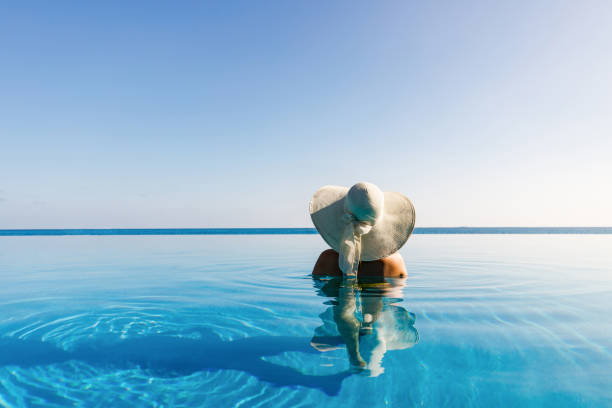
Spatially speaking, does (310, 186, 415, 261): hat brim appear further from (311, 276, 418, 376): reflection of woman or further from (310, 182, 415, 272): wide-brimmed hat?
(311, 276, 418, 376): reflection of woman

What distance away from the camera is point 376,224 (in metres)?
4.21

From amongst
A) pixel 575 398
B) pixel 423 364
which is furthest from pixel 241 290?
pixel 575 398

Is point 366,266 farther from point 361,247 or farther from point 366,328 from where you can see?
point 366,328

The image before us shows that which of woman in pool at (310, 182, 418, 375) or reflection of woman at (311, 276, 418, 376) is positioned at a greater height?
woman in pool at (310, 182, 418, 375)

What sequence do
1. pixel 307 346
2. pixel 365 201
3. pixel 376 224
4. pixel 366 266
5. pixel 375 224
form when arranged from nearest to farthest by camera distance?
pixel 307 346 → pixel 365 201 → pixel 375 224 → pixel 376 224 → pixel 366 266

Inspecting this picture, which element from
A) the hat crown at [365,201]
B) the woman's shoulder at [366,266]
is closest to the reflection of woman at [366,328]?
the woman's shoulder at [366,266]

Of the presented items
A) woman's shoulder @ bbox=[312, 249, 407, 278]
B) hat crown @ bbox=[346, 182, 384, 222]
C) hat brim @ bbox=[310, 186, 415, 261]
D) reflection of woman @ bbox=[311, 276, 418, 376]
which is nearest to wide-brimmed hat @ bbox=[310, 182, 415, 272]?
hat brim @ bbox=[310, 186, 415, 261]

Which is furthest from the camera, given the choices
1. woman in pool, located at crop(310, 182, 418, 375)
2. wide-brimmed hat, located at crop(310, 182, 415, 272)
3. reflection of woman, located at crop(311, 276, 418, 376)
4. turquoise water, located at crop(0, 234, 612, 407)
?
wide-brimmed hat, located at crop(310, 182, 415, 272)

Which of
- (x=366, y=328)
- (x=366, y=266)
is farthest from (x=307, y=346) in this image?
(x=366, y=266)

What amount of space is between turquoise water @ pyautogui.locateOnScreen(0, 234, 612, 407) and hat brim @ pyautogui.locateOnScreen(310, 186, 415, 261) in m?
0.77

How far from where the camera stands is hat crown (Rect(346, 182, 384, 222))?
11.2ft

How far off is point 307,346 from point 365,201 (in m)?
1.55

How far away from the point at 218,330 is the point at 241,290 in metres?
2.38

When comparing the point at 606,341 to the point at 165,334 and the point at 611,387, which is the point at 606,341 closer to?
the point at 611,387
